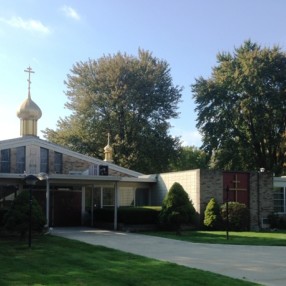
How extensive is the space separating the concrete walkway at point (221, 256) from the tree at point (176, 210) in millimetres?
3337

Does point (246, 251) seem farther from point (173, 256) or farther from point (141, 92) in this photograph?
point (141, 92)

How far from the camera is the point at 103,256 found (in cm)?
1401

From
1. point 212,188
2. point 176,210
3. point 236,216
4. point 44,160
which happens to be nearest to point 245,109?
point 212,188

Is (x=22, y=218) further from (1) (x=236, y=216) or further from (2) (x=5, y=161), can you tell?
(1) (x=236, y=216)

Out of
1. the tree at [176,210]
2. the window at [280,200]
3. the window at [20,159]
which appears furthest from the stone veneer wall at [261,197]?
the window at [20,159]

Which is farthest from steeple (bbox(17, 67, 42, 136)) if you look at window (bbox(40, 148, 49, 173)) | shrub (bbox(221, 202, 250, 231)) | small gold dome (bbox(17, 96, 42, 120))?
shrub (bbox(221, 202, 250, 231))

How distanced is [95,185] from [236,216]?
8.09m

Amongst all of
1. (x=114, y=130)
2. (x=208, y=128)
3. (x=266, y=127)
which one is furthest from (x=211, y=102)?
(x=114, y=130)

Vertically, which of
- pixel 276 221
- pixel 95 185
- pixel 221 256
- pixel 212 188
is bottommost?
pixel 221 256

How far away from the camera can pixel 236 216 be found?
25594 millimetres

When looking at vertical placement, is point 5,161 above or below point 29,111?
below

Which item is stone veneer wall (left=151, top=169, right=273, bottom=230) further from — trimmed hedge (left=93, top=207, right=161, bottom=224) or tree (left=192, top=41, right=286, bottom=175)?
tree (left=192, top=41, right=286, bottom=175)

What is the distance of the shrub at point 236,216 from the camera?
2558cm

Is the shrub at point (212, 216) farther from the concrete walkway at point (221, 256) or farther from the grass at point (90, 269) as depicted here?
the grass at point (90, 269)
